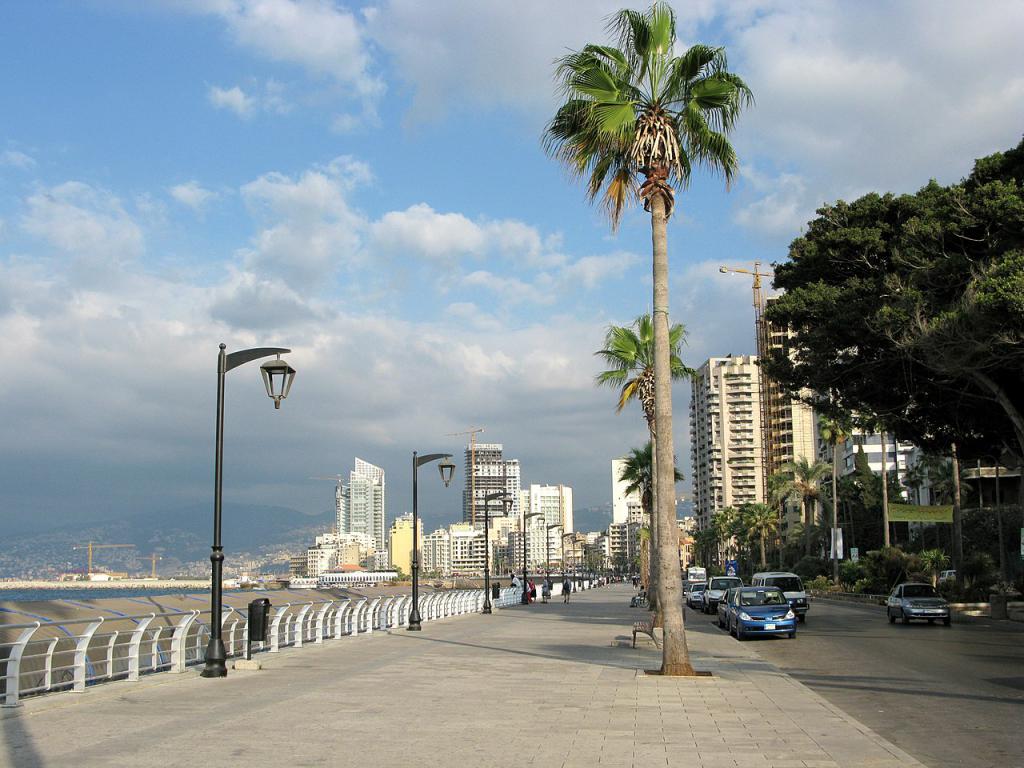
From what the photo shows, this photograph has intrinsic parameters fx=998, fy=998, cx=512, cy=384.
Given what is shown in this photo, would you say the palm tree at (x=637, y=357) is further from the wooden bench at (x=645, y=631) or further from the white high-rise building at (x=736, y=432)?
the white high-rise building at (x=736, y=432)

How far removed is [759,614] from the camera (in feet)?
93.8

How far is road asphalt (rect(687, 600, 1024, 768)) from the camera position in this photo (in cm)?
1062

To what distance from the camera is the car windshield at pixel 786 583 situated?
146 ft

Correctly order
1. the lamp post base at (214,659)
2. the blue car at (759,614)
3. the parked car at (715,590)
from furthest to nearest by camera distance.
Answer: the parked car at (715,590), the blue car at (759,614), the lamp post base at (214,659)

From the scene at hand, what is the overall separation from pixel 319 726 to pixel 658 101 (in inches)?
479

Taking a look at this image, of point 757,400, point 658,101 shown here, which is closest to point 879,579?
point 658,101

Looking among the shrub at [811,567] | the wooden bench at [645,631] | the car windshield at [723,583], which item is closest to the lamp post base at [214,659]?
the wooden bench at [645,631]

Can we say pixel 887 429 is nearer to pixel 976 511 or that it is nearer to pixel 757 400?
pixel 976 511

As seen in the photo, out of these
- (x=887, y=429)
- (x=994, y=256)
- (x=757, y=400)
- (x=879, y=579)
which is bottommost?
(x=879, y=579)

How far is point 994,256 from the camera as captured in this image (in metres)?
27.5

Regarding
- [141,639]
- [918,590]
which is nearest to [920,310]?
[918,590]

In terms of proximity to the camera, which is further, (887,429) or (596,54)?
(887,429)

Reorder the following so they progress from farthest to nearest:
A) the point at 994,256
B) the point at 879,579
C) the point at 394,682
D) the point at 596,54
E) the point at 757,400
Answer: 1. the point at 757,400
2. the point at 879,579
3. the point at 994,256
4. the point at 596,54
5. the point at 394,682

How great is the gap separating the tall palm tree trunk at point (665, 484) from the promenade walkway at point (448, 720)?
0.67 meters
